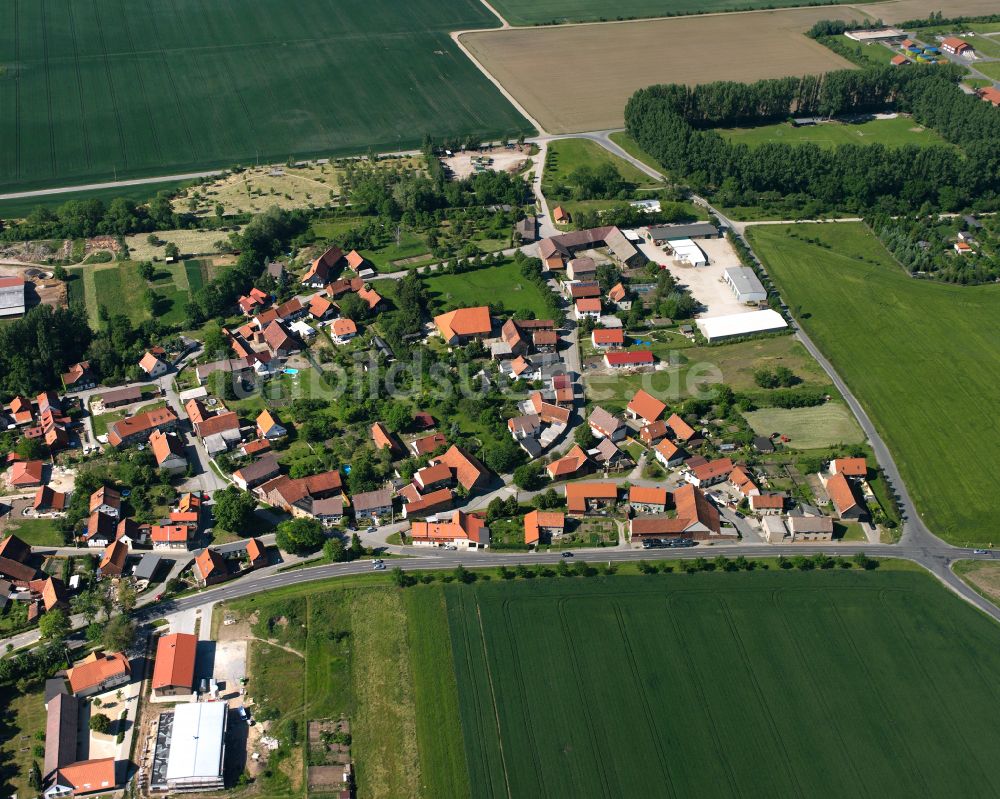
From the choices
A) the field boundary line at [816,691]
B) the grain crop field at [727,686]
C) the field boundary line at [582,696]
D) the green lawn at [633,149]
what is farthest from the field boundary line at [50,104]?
the field boundary line at [816,691]

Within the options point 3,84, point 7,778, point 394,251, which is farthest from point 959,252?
point 3,84

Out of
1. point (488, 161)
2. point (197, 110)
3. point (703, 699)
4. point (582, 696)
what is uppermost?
point (197, 110)

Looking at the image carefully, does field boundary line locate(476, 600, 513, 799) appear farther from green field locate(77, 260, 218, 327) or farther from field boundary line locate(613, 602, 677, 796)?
green field locate(77, 260, 218, 327)

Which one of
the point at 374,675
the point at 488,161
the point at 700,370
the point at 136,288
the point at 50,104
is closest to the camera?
the point at 374,675

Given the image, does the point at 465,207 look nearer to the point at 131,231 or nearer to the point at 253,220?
the point at 253,220

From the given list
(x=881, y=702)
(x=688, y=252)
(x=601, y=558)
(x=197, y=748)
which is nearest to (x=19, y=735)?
(x=197, y=748)

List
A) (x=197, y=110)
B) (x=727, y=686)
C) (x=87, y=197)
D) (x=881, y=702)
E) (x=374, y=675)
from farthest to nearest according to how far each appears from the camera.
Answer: (x=197, y=110)
(x=87, y=197)
(x=374, y=675)
(x=727, y=686)
(x=881, y=702)

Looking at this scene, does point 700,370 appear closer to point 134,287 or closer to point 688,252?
point 688,252
